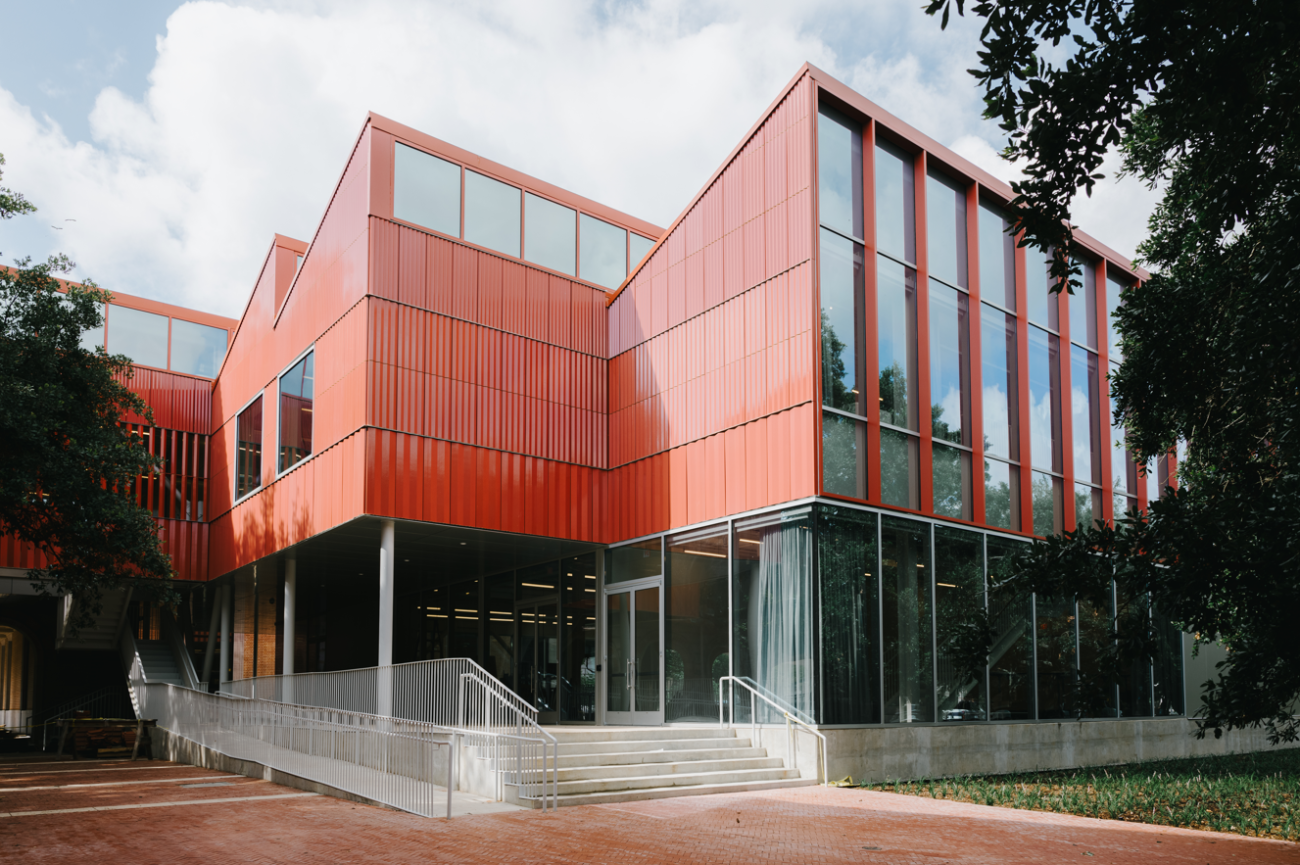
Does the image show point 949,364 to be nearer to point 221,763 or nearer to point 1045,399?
point 1045,399

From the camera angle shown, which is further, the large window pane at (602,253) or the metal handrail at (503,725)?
the large window pane at (602,253)

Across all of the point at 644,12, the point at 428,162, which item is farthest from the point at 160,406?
the point at 644,12

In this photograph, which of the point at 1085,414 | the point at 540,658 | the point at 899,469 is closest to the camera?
the point at 899,469

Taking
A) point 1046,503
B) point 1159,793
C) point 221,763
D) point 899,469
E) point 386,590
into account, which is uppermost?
point 899,469

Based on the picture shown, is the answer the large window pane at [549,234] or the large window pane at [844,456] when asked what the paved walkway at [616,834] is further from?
the large window pane at [549,234]

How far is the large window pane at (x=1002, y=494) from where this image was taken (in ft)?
56.7

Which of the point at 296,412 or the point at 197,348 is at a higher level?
the point at 197,348

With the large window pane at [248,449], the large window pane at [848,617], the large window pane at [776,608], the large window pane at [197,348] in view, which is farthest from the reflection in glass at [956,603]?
the large window pane at [197,348]

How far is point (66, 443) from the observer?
18469 millimetres

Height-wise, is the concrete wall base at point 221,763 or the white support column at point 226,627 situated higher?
the white support column at point 226,627

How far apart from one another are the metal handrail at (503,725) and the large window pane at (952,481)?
7.48 meters

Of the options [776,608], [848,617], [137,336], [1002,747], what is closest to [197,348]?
[137,336]

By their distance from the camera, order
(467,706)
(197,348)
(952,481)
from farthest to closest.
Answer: (197,348), (952,481), (467,706)

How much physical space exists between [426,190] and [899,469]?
9.10 meters
